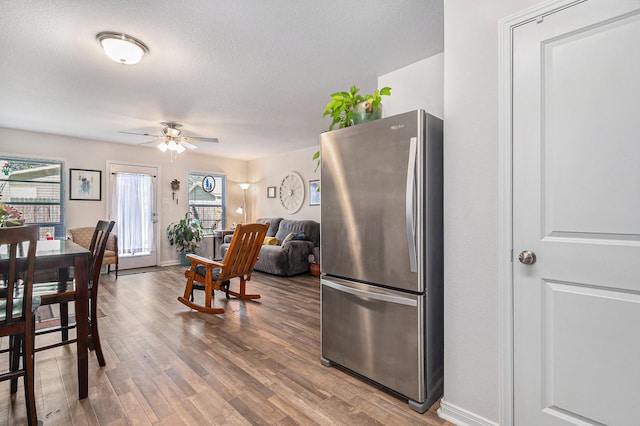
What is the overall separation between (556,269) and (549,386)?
1.75 feet

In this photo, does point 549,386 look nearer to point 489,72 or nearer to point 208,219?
point 489,72

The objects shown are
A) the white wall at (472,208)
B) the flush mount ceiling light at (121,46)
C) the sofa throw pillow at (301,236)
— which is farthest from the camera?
the sofa throw pillow at (301,236)

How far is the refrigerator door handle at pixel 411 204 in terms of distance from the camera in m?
1.72

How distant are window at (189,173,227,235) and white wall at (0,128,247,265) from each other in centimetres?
14

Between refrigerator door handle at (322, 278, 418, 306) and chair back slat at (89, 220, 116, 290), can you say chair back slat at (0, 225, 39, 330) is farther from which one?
refrigerator door handle at (322, 278, 418, 306)

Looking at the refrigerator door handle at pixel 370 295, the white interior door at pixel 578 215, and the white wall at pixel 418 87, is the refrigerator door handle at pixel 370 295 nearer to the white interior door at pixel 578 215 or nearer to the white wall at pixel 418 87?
the white interior door at pixel 578 215

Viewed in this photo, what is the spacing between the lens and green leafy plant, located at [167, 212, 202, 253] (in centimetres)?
635

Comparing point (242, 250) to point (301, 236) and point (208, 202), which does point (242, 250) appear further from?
point (208, 202)

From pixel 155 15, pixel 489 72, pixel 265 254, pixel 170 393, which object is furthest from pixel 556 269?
pixel 265 254

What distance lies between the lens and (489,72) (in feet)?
5.05

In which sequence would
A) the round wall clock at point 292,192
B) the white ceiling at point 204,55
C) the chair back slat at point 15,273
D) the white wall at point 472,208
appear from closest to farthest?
1. the chair back slat at point 15,273
2. the white wall at point 472,208
3. the white ceiling at point 204,55
4. the round wall clock at point 292,192

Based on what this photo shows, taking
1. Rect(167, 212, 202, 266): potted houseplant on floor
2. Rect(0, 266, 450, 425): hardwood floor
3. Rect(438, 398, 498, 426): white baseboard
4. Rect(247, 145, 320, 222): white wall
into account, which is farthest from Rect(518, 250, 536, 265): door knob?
Rect(167, 212, 202, 266): potted houseplant on floor

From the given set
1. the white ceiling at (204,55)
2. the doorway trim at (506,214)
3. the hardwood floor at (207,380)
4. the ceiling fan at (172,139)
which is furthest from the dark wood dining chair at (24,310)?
the ceiling fan at (172,139)

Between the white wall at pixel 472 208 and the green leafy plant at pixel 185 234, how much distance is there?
19.0 ft
